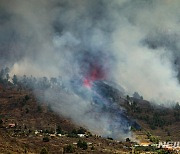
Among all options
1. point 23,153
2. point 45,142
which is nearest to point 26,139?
point 45,142

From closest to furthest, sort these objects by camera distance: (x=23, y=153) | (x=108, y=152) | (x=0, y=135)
A: (x=23, y=153) < (x=0, y=135) < (x=108, y=152)

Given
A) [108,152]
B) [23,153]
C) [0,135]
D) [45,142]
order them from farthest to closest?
[45,142] → [108,152] → [0,135] → [23,153]

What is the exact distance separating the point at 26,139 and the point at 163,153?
7609cm

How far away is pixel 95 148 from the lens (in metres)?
186

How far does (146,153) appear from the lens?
197250mm

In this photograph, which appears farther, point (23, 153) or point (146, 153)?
point (146, 153)

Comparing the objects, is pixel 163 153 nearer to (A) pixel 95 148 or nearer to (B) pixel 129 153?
(B) pixel 129 153

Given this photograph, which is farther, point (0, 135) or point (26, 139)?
point (26, 139)

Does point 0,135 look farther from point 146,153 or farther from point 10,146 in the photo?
point 146,153

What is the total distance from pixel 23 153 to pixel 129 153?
74.1 meters

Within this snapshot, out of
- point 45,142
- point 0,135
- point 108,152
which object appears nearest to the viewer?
point 0,135

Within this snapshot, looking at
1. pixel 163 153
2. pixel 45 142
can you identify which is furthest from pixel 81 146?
pixel 163 153

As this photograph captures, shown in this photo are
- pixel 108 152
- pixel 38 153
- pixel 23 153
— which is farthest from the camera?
pixel 108 152

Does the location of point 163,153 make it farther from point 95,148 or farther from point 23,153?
point 23,153
